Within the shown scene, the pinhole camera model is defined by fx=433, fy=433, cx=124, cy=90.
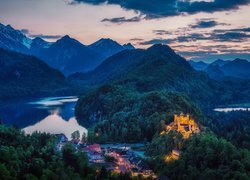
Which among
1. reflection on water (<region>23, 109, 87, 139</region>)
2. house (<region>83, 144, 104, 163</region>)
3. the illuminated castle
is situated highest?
the illuminated castle

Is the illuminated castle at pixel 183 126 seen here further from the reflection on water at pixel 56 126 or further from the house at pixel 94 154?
the reflection on water at pixel 56 126

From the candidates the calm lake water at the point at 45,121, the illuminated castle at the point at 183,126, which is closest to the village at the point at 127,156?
the illuminated castle at the point at 183,126

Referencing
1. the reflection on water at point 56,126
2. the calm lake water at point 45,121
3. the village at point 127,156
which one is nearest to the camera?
the village at point 127,156

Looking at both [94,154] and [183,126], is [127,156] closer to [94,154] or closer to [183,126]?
[94,154]

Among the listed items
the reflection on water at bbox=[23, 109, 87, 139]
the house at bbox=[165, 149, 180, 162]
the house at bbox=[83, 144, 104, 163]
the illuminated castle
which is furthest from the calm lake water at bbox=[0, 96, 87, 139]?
the house at bbox=[165, 149, 180, 162]

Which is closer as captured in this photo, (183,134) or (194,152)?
(194,152)

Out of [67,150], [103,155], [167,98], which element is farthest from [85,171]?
[167,98]

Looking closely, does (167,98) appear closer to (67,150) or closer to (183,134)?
(183,134)

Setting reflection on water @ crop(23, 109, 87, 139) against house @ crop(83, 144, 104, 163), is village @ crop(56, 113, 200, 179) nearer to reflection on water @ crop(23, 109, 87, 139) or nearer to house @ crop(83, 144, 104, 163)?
house @ crop(83, 144, 104, 163)

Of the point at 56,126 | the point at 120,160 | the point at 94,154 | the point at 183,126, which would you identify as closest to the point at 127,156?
the point at 120,160

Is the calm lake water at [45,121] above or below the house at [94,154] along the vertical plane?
below

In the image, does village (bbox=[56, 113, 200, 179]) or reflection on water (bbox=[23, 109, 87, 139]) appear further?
reflection on water (bbox=[23, 109, 87, 139])
